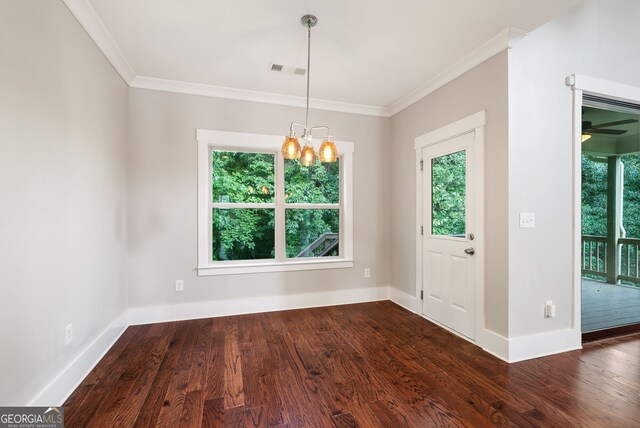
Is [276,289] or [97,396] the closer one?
[97,396]

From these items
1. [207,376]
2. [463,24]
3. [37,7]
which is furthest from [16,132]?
[463,24]

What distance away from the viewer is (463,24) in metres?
2.27

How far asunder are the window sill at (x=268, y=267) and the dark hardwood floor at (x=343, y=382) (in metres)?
0.67

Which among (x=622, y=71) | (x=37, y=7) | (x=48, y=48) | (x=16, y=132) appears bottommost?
(x=16, y=132)

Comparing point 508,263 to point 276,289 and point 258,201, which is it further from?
point 258,201

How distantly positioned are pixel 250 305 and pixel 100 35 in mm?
2987

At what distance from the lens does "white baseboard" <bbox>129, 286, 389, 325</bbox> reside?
3.22 meters

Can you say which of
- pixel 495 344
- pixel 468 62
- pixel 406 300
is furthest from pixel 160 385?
pixel 468 62

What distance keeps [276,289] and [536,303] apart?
2.69 m

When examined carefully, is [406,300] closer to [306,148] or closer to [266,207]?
[266,207]

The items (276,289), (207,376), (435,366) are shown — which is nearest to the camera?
(207,376)

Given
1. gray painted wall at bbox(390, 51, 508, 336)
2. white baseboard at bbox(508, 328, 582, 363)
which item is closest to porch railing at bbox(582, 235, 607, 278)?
white baseboard at bbox(508, 328, 582, 363)

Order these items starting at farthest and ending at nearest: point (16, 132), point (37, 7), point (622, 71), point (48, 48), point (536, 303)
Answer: point (622, 71) < point (536, 303) < point (48, 48) < point (37, 7) < point (16, 132)

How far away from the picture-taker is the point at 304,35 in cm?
244
